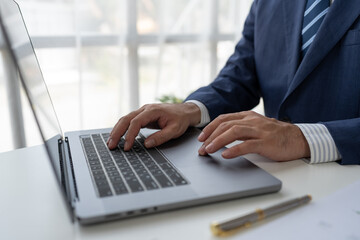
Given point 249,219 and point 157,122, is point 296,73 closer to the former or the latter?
point 157,122

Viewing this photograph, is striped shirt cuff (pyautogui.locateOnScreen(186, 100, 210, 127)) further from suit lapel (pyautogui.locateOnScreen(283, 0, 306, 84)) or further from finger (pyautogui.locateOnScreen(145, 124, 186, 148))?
suit lapel (pyautogui.locateOnScreen(283, 0, 306, 84))

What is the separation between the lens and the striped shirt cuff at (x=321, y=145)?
67 centimetres

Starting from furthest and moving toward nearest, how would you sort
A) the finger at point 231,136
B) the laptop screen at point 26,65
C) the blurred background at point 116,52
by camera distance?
the blurred background at point 116,52
the finger at point 231,136
the laptop screen at point 26,65

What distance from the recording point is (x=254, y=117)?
725mm

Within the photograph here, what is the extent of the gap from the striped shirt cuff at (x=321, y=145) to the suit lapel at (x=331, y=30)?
287 mm

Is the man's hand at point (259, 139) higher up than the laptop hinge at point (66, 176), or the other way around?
the man's hand at point (259, 139)

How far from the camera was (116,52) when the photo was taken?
6.46 ft

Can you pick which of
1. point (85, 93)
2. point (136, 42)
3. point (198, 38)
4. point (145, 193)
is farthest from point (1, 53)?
point (145, 193)

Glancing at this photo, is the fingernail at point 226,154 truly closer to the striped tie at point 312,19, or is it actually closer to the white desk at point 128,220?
the white desk at point 128,220

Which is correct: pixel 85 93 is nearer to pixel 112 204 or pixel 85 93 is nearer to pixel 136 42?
pixel 136 42

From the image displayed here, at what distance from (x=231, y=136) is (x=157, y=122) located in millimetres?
241

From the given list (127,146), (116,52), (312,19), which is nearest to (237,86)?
(312,19)

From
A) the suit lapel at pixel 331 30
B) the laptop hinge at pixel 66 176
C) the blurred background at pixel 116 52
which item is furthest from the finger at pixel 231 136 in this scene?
the blurred background at pixel 116 52

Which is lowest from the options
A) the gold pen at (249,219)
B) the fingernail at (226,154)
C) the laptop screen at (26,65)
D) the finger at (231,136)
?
the gold pen at (249,219)
